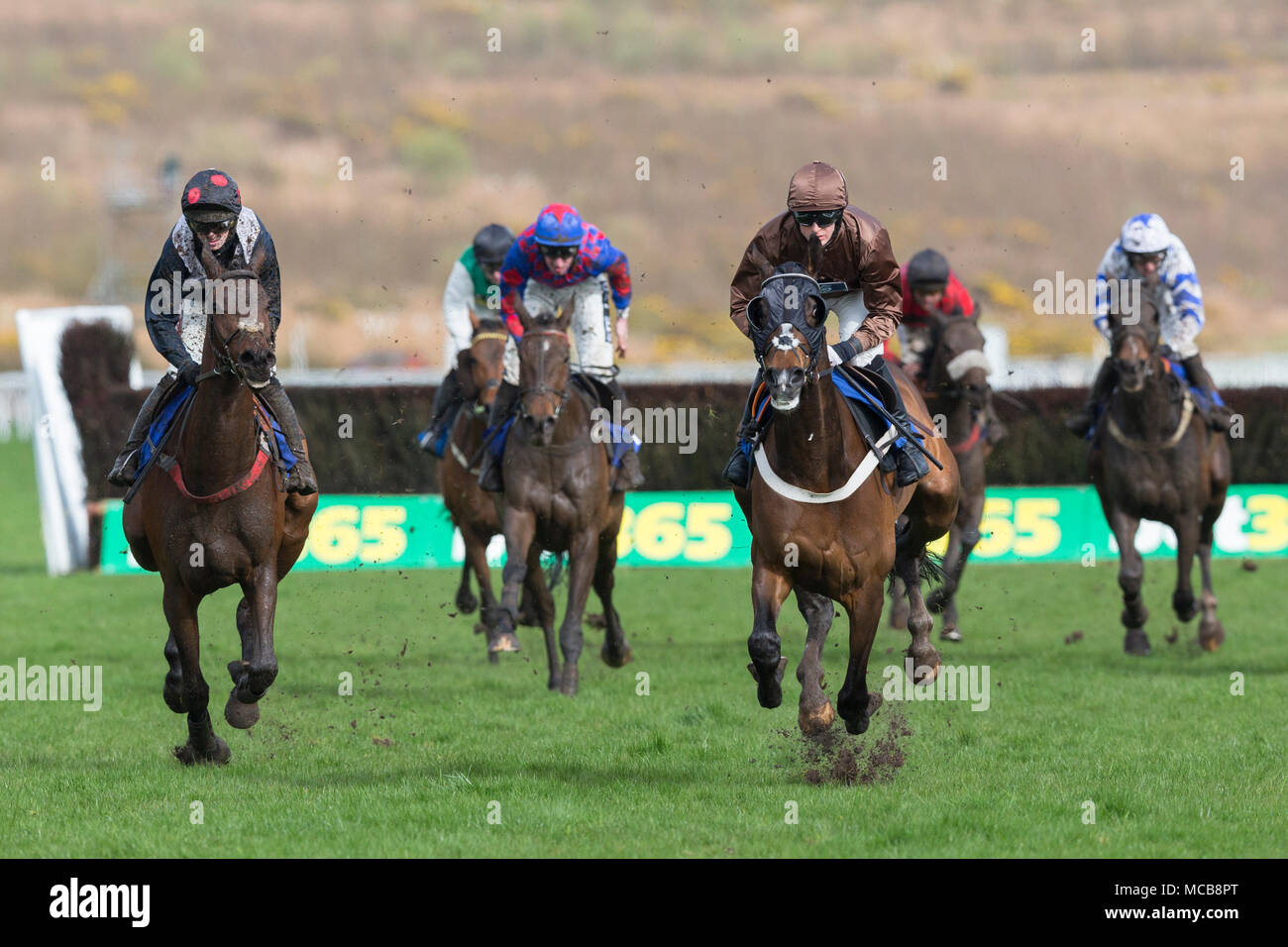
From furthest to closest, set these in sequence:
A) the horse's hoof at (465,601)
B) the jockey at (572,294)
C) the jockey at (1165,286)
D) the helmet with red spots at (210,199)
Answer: the horse's hoof at (465,601), the jockey at (1165,286), the jockey at (572,294), the helmet with red spots at (210,199)

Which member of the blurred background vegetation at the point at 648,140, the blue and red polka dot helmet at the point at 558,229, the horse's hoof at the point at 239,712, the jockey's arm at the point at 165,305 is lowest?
the horse's hoof at the point at 239,712

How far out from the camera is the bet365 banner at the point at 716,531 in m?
15.6

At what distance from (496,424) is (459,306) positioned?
69.2 inches

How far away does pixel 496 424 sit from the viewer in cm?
1005

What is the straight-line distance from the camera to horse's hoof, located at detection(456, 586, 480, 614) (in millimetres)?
12352

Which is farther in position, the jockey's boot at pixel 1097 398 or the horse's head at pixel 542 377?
the jockey's boot at pixel 1097 398

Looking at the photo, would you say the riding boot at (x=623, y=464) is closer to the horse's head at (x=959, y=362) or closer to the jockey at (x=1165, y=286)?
the horse's head at (x=959, y=362)

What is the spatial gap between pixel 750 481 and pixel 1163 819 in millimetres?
2049

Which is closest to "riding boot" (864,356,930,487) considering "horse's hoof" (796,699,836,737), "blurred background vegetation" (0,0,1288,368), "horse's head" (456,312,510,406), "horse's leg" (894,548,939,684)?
"horse's hoof" (796,699,836,737)

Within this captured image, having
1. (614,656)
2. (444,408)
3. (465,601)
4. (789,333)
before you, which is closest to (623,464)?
(614,656)

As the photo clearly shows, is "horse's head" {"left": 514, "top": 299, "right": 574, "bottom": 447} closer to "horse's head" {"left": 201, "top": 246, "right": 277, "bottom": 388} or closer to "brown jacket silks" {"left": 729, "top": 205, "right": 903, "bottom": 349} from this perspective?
"brown jacket silks" {"left": 729, "top": 205, "right": 903, "bottom": 349}

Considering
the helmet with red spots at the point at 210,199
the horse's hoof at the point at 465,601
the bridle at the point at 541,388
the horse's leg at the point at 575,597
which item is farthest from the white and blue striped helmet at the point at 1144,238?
the helmet with red spots at the point at 210,199

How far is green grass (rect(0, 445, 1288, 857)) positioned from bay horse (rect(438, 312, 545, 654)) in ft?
1.88

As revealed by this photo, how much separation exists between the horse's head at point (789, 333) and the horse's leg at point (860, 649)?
0.86 metres
